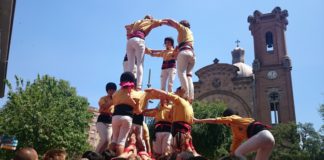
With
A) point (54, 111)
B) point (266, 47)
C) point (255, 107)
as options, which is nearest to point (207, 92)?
point (255, 107)

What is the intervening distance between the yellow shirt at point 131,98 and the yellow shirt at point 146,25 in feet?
9.82

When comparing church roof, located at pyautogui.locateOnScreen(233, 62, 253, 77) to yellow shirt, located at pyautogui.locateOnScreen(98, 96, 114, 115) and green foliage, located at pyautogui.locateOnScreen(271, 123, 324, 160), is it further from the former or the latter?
yellow shirt, located at pyautogui.locateOnScreen(98, 96, 114, 115)

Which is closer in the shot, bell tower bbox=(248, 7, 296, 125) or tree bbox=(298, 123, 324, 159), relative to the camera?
tree bbox=(298, 123, 324, 159)

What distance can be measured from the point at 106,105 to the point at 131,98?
163 centimetres

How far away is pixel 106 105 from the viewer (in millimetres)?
10883

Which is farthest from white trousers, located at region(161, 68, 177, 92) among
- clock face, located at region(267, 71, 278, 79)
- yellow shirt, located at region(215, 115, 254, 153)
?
clock face, located at region(267, 71, 278, 79)

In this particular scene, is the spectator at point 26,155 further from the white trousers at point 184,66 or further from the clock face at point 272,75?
the clock face at point 272,75

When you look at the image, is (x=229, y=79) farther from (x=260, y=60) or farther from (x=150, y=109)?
(x=150, y=109)

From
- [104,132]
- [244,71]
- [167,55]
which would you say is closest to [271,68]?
[244,71]

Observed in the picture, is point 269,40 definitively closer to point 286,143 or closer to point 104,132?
point 286,143

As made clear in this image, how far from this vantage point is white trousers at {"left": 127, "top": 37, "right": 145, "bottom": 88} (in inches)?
465

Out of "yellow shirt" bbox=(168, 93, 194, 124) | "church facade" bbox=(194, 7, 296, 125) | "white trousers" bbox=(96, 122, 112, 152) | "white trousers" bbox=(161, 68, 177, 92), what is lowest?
"white trousers" bbox=(96, 122, 112, 152)

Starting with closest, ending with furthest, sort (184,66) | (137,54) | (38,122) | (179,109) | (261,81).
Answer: (179,109) → (184,66) → (137,54) → (38,122) → (261,81)

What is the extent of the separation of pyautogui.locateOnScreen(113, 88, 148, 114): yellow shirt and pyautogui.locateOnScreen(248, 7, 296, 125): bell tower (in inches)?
1706
